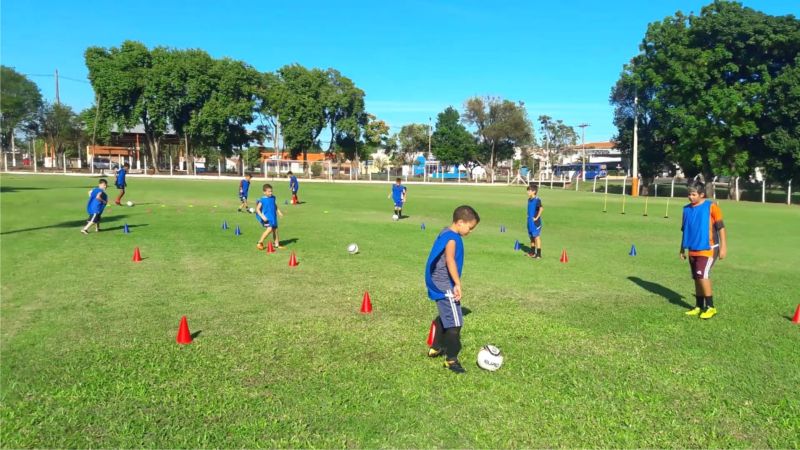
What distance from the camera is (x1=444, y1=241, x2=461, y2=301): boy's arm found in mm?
5652

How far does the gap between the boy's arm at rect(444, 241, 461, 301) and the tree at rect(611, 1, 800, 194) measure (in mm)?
44198

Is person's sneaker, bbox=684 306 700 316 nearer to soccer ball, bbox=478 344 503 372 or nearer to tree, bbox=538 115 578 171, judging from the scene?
soccer ball, bbox=478 344 503 372

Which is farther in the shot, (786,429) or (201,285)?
(201,285)

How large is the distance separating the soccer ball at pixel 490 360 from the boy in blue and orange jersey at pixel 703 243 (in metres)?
4.14

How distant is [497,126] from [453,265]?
9011 cm

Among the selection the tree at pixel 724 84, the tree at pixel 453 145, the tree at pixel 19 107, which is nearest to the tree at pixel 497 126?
the tree at pixel 453 145

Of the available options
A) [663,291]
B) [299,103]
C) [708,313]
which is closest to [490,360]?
[708,313]

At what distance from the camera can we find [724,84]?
4334 cm

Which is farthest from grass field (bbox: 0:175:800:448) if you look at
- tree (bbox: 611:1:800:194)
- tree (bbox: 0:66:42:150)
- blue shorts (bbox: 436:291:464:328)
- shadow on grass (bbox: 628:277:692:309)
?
tree (bbox: 0:66:42:150)

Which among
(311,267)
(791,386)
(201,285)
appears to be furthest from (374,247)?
(791,386)

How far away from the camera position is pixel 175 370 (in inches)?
219

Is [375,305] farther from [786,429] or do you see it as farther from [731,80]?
[731,80]

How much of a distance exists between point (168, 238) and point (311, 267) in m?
6.14

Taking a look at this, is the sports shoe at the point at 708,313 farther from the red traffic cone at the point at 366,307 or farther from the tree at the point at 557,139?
the tree at the point at 557,139
